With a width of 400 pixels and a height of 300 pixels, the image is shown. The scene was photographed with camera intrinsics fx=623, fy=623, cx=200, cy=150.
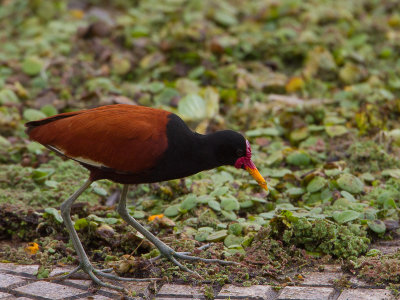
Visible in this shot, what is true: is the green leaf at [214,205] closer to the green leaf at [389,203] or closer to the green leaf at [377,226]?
the green leaf at [377,226]

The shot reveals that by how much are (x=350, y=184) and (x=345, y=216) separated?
0.74m

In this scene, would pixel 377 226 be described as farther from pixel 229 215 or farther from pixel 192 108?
pixel 192 108

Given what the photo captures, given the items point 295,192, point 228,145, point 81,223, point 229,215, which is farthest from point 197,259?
point 295,192

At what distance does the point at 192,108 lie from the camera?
6918 millimetres

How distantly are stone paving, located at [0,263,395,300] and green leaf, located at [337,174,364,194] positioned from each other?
3.96 ft

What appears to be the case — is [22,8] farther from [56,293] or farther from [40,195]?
[56,293]

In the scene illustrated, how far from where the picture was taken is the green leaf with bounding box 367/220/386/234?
4660mm

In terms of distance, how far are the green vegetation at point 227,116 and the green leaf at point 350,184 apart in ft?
0.03

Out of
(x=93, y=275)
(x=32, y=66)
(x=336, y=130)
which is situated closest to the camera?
(x=93, y=275)

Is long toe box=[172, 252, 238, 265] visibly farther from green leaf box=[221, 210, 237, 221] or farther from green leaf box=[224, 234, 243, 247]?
green leaf box=[221, 210, 237, 221]

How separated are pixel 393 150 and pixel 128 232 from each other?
2.93 metres

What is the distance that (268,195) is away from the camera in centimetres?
548

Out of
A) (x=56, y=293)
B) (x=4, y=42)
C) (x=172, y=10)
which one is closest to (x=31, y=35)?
(x=4, y=42)

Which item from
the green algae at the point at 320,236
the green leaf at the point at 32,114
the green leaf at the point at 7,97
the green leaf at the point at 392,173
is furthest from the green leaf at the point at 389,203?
the green leaf at the point at 7,97
